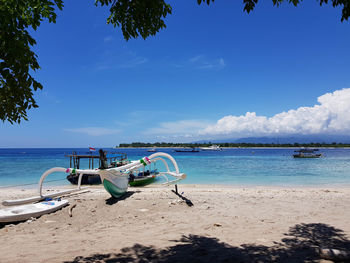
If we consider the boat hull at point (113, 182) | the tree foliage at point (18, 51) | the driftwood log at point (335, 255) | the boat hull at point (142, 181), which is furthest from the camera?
the boat hull at point (142, 181)

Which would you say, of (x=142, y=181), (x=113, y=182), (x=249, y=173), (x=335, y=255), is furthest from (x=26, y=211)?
(x=249, y=173)

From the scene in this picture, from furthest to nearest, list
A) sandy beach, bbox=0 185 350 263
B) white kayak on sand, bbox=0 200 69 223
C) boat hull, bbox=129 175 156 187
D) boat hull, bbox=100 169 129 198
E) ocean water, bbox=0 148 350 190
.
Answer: ocean water, bbox=0 148 350 190 < boat hull, bbox=129 175 156 187 < boat hull, bbox=100 169 129 198 < white kayak on sand, bbox=0 200 69 223 < sandy beach, bbox=0 185 350 263

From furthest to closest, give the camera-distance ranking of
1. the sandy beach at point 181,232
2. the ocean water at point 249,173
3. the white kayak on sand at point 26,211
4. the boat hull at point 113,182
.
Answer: the ocean water at point 249,173 < the boat hull at point 113,182 < the white kayak on sand at point 26,211 < the sandy beach at point 181,232

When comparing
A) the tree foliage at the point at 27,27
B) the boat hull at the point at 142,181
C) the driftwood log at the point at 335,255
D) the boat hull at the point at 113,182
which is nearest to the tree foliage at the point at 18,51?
the tree foliage at the point at 27,27

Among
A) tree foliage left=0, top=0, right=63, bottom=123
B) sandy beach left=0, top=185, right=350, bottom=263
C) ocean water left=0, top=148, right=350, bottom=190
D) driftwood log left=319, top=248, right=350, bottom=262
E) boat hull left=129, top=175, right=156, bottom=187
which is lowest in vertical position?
ocean water left=0, top=148, right=350, bottom=190

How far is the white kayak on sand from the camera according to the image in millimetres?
7523

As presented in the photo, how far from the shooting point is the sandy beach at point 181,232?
185 inches

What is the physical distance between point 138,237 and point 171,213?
241 cm

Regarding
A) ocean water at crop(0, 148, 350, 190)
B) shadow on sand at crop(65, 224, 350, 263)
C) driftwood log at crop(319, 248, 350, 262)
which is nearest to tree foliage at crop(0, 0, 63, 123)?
shadow on sand at crop(65, 224, 350, 263)

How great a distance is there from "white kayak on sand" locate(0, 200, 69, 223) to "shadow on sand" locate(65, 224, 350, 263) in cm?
440

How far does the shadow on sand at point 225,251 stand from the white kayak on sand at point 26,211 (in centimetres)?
440

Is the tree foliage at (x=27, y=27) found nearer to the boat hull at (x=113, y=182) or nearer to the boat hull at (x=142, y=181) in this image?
the boat hull at (x=113, y=182)

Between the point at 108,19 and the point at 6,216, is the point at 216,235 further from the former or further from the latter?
the point at 6,216

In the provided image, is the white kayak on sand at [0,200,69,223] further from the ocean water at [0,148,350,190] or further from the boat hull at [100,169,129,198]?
the ocean water at [0,148,350,190]
